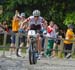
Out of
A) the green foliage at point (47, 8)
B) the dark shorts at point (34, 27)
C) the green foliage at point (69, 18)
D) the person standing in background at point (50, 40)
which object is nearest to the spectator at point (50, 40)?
the person standing in background at point (50, 40)

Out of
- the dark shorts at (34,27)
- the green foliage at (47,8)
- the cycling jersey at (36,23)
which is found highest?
the green foliage at (47,8)

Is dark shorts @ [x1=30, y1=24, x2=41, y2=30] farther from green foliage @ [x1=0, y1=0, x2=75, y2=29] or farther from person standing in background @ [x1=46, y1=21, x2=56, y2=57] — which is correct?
green foliage @ [x1=0, y1=0, x2=75, y2=29]

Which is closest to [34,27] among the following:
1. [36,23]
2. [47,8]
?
[36,23]

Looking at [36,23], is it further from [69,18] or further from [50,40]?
[69,18]

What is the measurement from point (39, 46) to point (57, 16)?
17.2 m

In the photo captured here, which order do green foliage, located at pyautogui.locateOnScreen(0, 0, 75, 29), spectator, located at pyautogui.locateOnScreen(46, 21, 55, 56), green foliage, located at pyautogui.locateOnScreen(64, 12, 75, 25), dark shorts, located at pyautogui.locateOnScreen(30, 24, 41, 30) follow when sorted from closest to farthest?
1. dark shorts, located at pyautogui.locateOnScreen(30, 24, 41, 30)
2. spectator, located at pyautogui.locateOnScreen(46, 21, 55, 56)
3. green foliage, located at pyautogui.locateOnScreen(64, 12, 75, 25)
4. green foliage, located at pyautogui.locateOnScreen(0, 0, 75, 29)

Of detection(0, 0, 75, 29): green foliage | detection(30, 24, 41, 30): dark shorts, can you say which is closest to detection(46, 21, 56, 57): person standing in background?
detection(30, 24, 41, 30): dark shorts

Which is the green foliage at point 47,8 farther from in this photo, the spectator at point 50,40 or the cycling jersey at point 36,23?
the cycling jersey at point 36,23

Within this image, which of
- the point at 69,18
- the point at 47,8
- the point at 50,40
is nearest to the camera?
the point at 50,40

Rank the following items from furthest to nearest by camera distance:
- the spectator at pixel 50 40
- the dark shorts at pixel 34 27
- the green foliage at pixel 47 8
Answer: the green foliage at pixel 47 8, the spectator at pixel 50 40, the dark shorts at pixel 34 27

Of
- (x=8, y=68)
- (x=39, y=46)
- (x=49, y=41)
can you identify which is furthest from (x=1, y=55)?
(x=8, y=68)

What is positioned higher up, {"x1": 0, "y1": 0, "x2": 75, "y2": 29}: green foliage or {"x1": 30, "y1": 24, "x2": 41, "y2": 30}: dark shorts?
{"x1": 0, "y1": 0, "x2": 75, "y2": 29}: green foliage

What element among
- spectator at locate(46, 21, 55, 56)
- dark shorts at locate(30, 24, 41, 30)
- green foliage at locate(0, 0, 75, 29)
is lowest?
spectator at locate(46, 21, 55, 56)

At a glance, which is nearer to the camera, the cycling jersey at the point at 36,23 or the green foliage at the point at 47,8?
the cycling jersey at the point at 36,23
